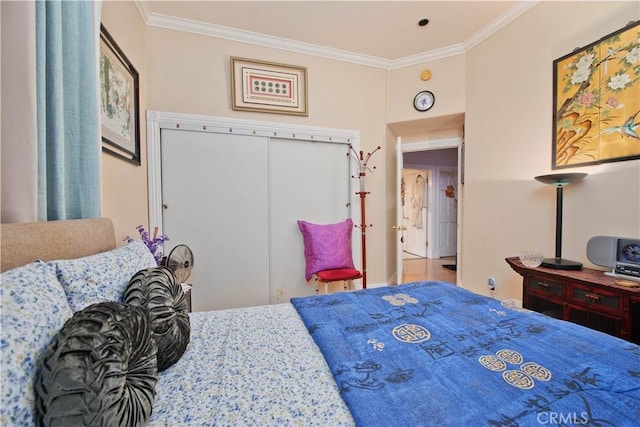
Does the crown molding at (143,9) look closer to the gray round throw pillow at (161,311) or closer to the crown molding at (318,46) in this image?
the crown molding at (318,46)

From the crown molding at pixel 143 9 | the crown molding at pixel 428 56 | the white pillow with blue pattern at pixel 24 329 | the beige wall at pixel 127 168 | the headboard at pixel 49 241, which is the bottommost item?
the white pillow with blue pattern at pixel 24 329

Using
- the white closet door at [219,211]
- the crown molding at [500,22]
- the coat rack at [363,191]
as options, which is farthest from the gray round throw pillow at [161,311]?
the crown molding at [500,22]

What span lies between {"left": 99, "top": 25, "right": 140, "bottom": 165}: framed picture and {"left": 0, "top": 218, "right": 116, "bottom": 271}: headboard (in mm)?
763

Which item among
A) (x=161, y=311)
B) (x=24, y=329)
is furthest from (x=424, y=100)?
(x=24, y=329)

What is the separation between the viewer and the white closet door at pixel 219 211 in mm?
2574

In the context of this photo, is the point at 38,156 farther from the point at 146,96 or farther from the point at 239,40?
the point at 239,40

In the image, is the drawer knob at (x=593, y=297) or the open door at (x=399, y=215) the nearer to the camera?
the drawer knob at (x=593, y=297)

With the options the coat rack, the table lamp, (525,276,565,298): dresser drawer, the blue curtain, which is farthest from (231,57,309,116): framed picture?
(525,276,565,298): dresser drawer

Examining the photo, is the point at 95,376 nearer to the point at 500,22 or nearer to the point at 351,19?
the point at 351,19

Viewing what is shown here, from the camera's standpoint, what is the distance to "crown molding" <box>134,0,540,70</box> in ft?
8.13

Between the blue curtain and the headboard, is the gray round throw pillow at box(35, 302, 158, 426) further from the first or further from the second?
the blue curtain

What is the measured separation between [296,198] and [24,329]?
2491mm

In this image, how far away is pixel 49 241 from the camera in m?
0.90

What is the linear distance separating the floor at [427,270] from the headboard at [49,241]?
3.94 meters
